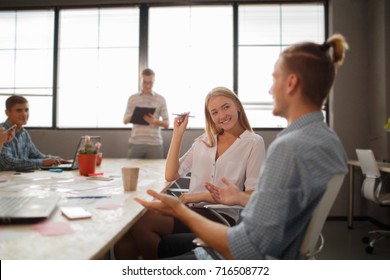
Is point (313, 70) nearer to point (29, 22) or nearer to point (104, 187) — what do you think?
point (104, 187)

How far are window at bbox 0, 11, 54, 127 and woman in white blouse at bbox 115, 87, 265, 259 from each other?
3314mm

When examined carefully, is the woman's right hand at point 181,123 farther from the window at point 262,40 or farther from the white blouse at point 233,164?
the window at point 262,40

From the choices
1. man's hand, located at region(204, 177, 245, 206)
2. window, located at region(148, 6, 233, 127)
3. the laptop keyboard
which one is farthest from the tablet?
the laptop keyboard

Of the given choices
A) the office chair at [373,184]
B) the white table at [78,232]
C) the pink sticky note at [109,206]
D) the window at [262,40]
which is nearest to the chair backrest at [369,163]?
→ the office chair at [373,184]

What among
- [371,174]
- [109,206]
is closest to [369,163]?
[371,174]

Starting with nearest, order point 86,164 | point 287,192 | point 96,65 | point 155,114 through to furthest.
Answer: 1. point 287,192
2. point 86,164
3. point 155,114
4. point 96,65

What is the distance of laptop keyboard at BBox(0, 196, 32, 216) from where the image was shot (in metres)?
0.95

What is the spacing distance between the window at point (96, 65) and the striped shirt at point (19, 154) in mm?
1800

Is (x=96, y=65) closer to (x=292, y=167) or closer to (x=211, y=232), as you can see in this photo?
(x=211, y=232)

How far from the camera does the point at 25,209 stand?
0.98 meters

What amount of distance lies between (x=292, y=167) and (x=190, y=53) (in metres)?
3.85

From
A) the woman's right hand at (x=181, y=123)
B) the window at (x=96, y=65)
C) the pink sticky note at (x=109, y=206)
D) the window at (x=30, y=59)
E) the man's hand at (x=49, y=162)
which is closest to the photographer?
the pink sticky note at (x=109, y=206)

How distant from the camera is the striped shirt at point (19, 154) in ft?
7.06

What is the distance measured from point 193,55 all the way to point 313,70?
3.69 m
